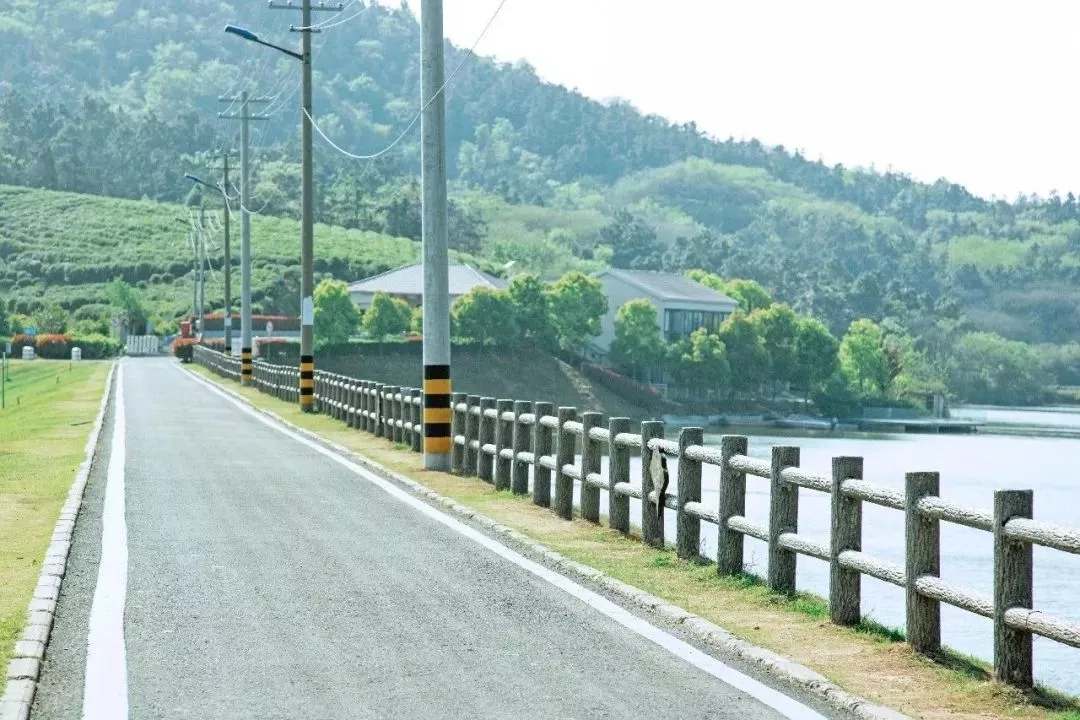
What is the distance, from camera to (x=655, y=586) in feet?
40.1

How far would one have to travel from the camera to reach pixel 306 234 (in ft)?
140

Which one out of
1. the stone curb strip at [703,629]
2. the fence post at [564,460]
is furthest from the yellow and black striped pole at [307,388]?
the fence post at [564,460]

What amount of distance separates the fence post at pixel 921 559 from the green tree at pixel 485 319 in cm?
11894

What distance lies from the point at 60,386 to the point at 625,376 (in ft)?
256

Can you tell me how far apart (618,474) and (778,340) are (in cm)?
12931

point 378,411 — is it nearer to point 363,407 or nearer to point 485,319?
point 363,407

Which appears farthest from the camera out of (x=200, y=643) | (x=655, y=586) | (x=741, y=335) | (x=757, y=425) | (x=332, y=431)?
(x=741, y=335)

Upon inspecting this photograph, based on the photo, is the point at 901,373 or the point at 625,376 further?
the point at 901,373

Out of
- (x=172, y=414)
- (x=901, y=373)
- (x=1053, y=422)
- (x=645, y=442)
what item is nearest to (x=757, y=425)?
(x=1053, y=422)

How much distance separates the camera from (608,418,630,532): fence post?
15.4m

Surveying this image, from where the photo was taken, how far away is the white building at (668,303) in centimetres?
14388

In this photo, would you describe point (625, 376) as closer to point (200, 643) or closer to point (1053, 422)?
point (1053, 422)

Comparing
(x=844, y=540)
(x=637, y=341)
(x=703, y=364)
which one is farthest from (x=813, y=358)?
(x=844, y=540)

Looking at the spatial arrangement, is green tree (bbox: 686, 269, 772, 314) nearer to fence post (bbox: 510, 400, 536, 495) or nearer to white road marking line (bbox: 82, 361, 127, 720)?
fence post (bbox: 510, 400, 536, 495)
